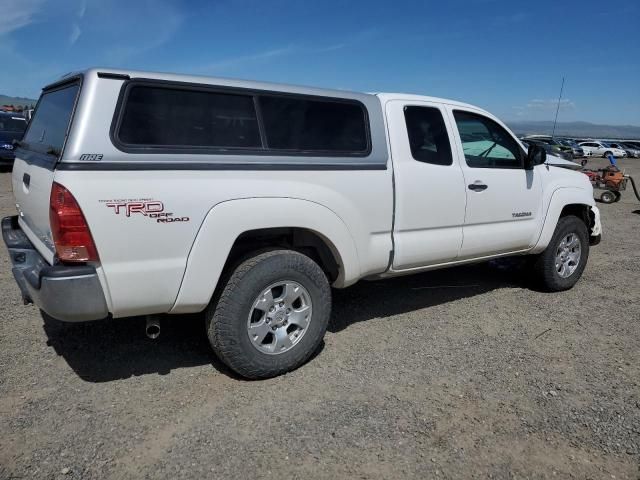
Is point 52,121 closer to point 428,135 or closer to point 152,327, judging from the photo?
point 152,327

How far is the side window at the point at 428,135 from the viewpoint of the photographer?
412 centimetres

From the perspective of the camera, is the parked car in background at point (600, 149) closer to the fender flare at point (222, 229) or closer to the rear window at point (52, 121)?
the fender flare at point (222, 229)

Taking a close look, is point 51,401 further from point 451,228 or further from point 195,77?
point 451,228

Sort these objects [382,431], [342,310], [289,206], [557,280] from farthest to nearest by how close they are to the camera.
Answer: [557,280], [342,310], [289,206], [382,431]

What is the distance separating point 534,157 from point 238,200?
3.15m

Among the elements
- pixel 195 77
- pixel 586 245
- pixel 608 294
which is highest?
pixel 195 77

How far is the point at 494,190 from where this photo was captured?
464cm

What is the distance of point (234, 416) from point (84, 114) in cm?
192

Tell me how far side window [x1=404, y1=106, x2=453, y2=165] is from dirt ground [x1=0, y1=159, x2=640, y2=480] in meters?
1.49

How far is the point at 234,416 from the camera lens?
10.1 feet

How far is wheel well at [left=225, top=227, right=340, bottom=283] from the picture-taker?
11.2ft

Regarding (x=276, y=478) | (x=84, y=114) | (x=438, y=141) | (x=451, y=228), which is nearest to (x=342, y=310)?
(x=451, y=228)

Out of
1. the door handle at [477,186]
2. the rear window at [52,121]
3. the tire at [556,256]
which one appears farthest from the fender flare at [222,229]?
the tire at [556,256]

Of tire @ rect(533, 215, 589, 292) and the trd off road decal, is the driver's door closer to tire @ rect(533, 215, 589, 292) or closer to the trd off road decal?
tire @ rect(533, 215, 589, 292)
